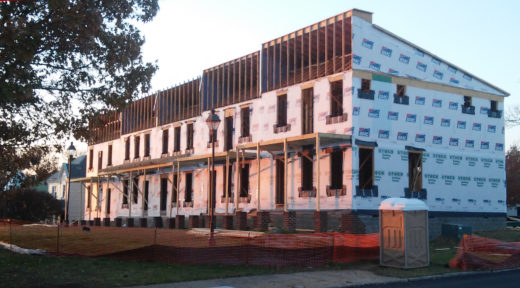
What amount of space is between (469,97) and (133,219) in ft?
86.6

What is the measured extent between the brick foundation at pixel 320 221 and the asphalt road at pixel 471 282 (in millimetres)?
9367

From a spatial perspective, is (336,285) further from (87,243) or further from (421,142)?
(421,142)

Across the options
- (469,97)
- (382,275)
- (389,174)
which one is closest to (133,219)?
(389,174)

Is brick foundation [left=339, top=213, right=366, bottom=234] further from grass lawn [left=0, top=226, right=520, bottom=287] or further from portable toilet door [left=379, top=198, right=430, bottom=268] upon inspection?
portable toilet door [left=379, top=198, right=430, bottom=268]

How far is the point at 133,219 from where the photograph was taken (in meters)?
43.1

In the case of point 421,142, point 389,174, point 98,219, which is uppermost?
point 421,142

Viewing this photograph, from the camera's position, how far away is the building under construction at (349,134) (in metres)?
27.0

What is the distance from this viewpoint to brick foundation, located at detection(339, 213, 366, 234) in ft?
82.2

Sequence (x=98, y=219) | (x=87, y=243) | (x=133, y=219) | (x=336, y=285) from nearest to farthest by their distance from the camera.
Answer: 1. (x=336, y=285)
2. (x=87, y=243)
3. (x=133, y=219)
4. (x=98, y=219)

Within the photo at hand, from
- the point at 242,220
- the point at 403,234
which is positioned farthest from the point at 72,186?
the point at 403,234

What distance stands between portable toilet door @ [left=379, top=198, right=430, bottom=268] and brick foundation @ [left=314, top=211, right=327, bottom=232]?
797 centimetres

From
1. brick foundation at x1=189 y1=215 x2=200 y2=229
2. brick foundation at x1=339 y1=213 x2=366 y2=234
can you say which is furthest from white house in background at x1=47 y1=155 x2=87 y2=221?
brick foundation at x1=339 y1=213 x2=366 y2=234

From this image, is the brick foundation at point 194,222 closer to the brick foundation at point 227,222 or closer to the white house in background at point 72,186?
the brick foundation at point 227,222

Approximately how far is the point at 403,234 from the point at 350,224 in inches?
342
